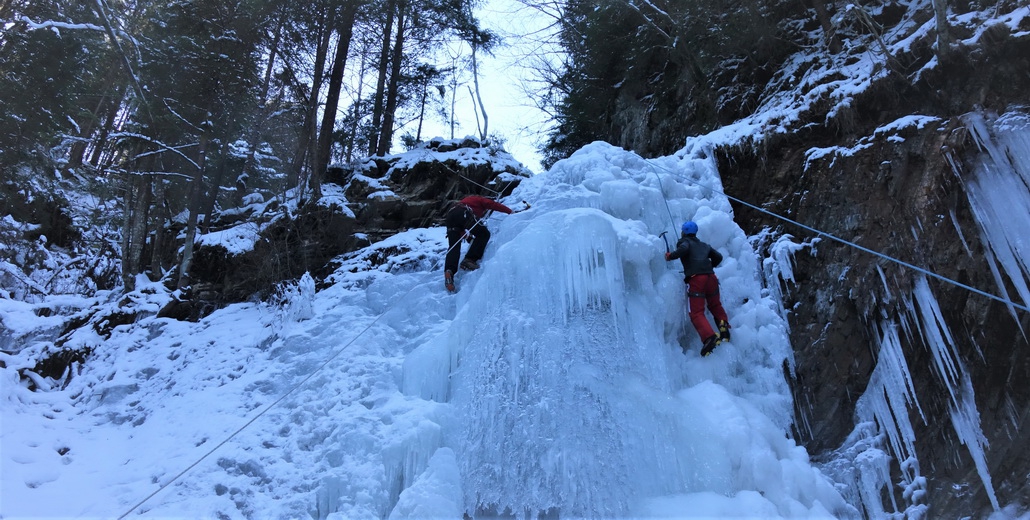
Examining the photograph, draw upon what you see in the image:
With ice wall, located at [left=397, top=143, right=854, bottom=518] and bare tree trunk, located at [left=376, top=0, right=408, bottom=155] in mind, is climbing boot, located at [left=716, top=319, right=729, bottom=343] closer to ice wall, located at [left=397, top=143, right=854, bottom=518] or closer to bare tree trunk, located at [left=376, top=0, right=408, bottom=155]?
ice wall, located at [left=397, top=143, right=854, bottom=518]

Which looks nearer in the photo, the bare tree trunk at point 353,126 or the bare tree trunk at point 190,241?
the bare tree trunk at point 190,241

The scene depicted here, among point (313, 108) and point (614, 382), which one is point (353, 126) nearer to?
point (313, 108)

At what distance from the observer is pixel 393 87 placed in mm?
11398

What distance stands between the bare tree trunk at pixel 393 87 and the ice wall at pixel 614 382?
20.5 feet

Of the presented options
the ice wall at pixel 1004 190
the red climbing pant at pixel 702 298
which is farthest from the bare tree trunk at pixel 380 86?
the ice wall at pixel 1004 190

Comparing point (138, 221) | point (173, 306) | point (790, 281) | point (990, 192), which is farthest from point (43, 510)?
point (990, 192)

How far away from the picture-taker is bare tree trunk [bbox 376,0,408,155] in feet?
35.8

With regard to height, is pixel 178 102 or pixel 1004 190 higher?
pixel 178 102

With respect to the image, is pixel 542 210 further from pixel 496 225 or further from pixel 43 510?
pixel 43 510

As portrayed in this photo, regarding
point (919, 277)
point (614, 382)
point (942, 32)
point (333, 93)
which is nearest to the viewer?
point (614, 382)

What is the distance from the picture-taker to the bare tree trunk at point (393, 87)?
10.9 m

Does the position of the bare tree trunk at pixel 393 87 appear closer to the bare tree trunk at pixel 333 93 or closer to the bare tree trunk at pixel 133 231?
the bare tree trunk at pixel 333 93

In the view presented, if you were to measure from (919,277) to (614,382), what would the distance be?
310 cm

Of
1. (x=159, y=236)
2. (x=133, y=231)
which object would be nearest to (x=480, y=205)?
(x=133, y=231)
